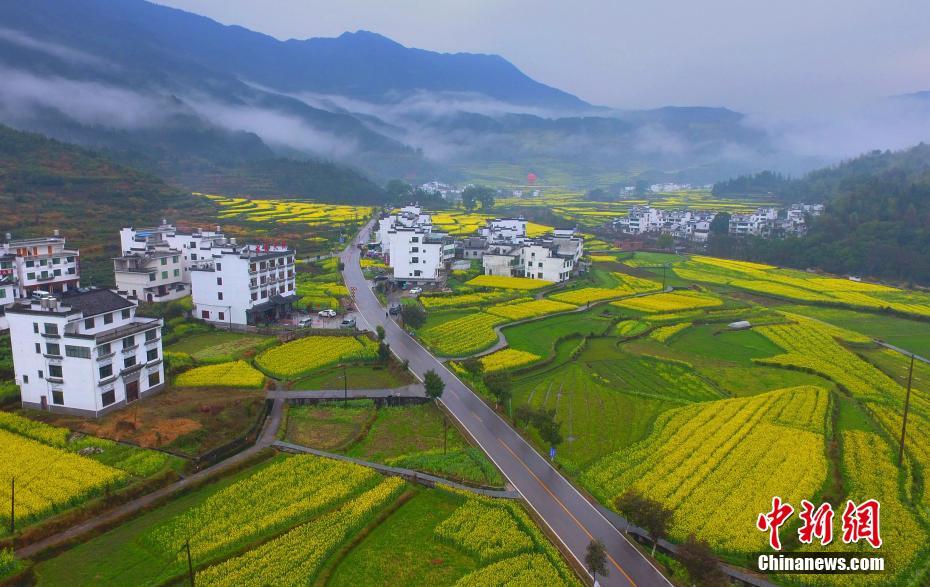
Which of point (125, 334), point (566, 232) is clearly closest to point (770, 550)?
point (125, 334)

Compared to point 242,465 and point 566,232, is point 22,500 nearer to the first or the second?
point 242,465

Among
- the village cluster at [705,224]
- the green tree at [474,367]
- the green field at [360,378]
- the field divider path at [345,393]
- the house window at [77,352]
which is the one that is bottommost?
the field divider path at [345,393]

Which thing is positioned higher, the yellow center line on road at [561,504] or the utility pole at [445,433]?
the utility pole at [445,433]

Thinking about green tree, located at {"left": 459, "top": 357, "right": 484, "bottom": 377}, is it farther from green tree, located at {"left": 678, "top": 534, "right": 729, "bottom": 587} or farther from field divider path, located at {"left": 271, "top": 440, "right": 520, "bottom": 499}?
green tree, located at {"left": 678, "top": 534, "right": 729, "bottom": 587}

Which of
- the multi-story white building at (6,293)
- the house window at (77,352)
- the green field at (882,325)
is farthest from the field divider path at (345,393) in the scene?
the green field at (882,325)

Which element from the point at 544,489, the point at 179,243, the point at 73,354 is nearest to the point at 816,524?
the point at 544,489

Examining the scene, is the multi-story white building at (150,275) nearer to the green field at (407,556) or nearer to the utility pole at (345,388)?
the utility pole at (345,388)
